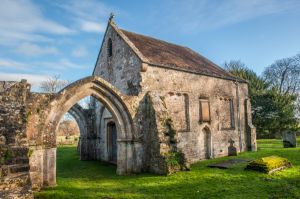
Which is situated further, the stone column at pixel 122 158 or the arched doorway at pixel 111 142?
the arched doorway at pixel 111 142

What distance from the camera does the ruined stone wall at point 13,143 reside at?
657cm

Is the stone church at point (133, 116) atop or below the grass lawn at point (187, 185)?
atop

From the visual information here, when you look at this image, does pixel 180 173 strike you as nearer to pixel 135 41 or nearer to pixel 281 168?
pixel 281 168

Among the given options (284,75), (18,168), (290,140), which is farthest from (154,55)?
(284,75)

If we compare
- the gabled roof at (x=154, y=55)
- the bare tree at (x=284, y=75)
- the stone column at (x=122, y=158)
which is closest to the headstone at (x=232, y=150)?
the gabled roof at (x=154, y=55)

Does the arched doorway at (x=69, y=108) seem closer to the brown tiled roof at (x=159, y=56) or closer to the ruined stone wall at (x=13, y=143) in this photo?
the ruined stone wall at (x=13, y=143)

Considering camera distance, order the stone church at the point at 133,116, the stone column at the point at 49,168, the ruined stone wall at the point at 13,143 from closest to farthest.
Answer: the ruined stone wall at the point at 13,143 < the stone church at the point at 133,116 < the stone column at the point at 49,168

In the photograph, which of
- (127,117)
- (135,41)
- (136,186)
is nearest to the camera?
(136,186)

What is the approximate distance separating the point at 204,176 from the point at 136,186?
304 cm

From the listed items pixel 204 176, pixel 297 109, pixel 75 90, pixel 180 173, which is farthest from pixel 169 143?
pixel 297 109

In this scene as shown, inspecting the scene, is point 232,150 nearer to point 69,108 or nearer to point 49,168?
point 69,108

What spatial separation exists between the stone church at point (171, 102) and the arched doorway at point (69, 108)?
0.61 m

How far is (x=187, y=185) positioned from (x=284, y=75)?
3402 cm

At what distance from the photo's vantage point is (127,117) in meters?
12.3
